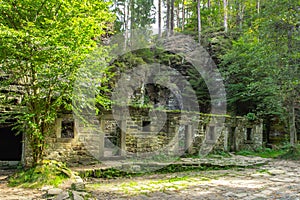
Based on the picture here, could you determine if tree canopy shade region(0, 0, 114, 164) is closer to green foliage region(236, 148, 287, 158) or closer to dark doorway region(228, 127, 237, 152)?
dark doorway region(228, 127, 237, 152)

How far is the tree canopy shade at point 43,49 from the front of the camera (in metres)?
5.83

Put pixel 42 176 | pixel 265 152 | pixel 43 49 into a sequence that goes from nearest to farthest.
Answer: pixel 43 49 < pixel 42 176 < pixel 265 152

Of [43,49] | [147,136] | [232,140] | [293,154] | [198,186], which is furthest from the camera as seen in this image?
[232,140]

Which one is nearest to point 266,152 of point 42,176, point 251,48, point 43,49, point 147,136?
point 251,48

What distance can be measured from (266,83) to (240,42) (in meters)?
6.43

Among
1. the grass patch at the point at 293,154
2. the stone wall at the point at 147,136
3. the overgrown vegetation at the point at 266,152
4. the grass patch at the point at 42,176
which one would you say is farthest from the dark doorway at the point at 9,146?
the grass patch at the point at 293,154

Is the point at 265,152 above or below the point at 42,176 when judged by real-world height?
below

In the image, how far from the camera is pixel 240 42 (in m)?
17.6

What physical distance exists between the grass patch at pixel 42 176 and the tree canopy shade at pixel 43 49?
416 millimetres

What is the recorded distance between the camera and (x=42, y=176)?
6.40 metres

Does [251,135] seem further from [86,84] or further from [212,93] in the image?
[86,84]

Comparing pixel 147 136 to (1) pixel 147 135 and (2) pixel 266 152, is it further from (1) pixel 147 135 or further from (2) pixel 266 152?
(2) pixel 266 152

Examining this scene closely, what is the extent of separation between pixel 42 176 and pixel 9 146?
17.3ft

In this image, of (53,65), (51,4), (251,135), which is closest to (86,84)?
(53,65)
